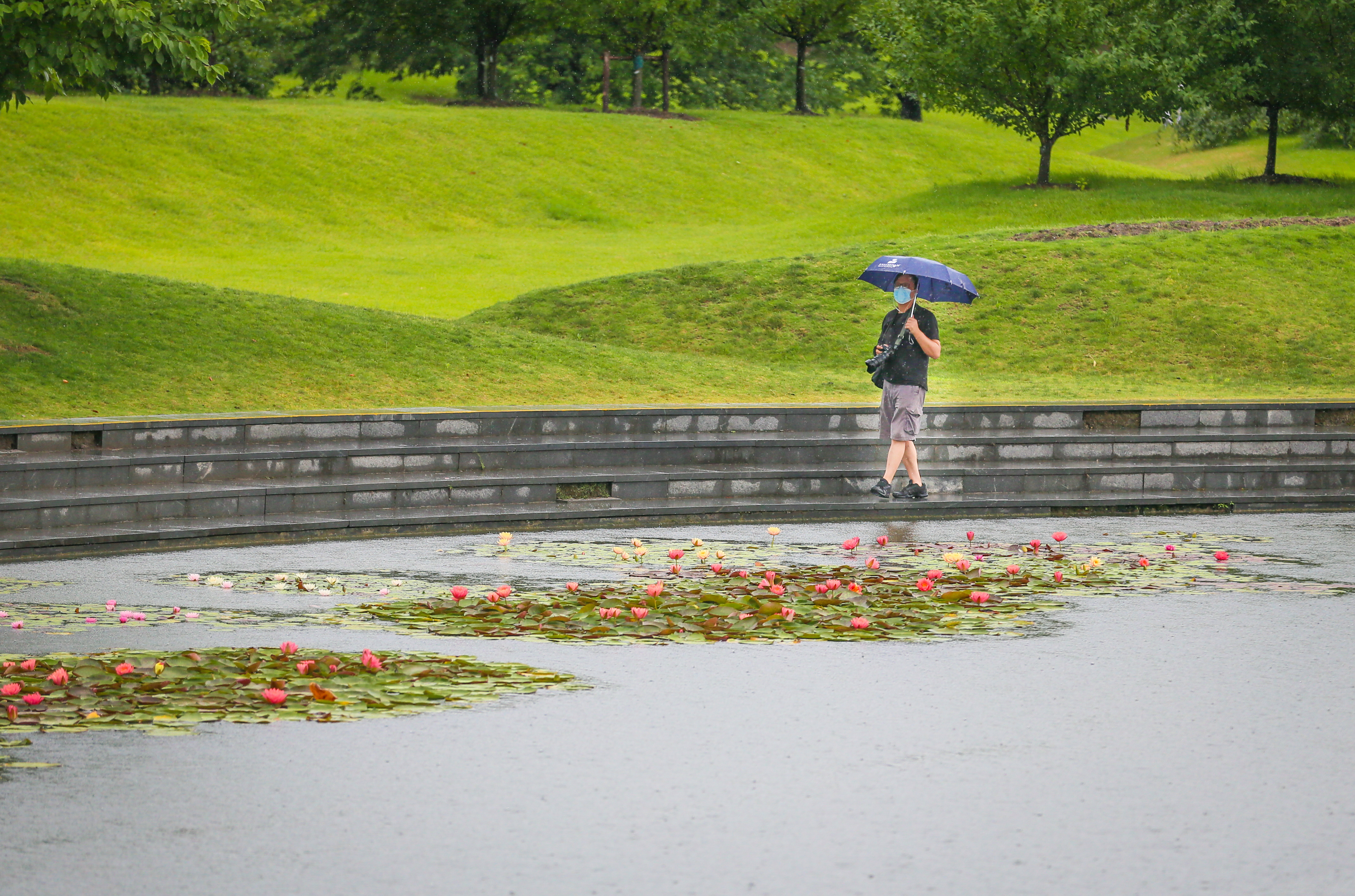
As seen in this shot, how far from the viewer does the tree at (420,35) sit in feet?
165

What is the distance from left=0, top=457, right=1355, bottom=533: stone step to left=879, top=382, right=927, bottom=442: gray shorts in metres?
0.64

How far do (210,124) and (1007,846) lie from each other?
35.9 metres

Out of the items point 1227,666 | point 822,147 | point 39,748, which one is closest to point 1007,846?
point 1227,666

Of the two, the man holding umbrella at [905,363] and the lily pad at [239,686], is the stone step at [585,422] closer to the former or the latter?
the man holding umbrella at [905,363]

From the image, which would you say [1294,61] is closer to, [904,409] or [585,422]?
[904,409]

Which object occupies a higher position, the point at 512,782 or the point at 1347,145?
the point at 1347,145

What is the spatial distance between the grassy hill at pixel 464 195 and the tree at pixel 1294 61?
259 centimetres

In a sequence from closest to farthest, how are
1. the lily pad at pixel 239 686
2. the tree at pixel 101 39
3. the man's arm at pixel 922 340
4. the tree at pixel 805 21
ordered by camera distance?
the lily pad at pixel 239 686
the man's arm at pixel 922 340
the tree at pixel 101 39
the tree at pixel 805 21

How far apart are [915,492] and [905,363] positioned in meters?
1.10

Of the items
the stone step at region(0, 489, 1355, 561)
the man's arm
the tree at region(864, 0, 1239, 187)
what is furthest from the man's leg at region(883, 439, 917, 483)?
the tree at region(864, 0, 1239, 187)

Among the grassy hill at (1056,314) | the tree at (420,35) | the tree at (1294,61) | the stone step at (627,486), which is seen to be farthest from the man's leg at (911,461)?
the tree at (420,35)

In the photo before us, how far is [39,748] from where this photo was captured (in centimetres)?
541

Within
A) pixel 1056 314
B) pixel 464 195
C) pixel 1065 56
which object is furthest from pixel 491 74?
pixel 1056 314

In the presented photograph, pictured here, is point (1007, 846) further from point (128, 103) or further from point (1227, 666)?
point (128, 103)
